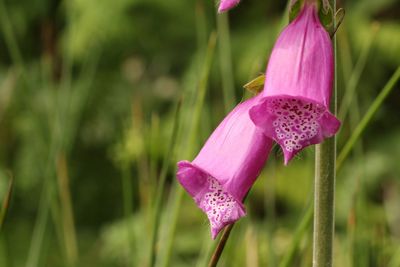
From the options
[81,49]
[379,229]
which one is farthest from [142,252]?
[81,49]

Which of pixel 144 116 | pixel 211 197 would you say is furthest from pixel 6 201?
pixel 144 116

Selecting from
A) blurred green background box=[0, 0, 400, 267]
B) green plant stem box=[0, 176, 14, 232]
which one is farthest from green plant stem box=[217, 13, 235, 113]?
green plant stem box=[0, 176, 14, 232]

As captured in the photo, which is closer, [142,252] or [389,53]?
[142,252]

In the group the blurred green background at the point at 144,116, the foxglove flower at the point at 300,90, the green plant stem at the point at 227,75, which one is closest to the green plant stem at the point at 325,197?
the foxglove flower at the point at 300,90

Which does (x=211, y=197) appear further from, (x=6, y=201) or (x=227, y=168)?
(x=6, y=201)

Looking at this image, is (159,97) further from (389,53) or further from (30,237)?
(389,53)
